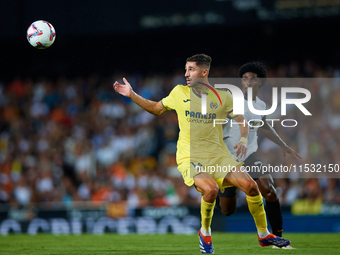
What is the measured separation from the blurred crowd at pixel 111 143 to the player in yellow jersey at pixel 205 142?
5.63m

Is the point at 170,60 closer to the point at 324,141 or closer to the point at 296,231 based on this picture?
the point at 324,141

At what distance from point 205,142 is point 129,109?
9888 mm

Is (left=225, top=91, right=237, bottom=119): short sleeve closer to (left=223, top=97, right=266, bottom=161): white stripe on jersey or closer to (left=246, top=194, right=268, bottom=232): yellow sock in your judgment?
(left=223, top=97, right=266, bottom=161): white stripe on jersey

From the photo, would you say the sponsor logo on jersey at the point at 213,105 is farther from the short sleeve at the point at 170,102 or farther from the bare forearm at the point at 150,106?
the bare forearm at the point at 150,106

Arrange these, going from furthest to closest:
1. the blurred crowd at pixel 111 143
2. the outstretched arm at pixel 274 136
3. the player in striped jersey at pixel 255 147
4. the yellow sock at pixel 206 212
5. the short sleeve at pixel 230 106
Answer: the blurred crowd at pixel 111 143, the outstretched arm at pixel 274 136, the player in striped jersey at pixel 255 147, the short sleeve at pixel 230 106, the yellow sock at pixel 206 212

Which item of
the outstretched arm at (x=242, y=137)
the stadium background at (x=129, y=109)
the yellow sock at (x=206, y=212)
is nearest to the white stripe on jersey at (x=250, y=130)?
the outstretched arm at (x=242, y=137)

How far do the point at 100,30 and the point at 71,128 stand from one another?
3060 mm

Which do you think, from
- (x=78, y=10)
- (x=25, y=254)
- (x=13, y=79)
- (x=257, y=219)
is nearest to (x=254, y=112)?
(x=257, y=219)

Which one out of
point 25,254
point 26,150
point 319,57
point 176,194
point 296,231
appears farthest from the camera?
point 319,57

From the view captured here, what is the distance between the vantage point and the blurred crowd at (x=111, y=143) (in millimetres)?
13828

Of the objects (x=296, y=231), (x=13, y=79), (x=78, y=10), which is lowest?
(x=296, y=231)

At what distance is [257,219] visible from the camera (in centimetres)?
715

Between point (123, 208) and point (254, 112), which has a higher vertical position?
point (254, 112)

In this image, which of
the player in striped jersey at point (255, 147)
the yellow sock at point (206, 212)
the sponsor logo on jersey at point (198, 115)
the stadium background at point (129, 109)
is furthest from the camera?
the stadium background at point (129, 109)
